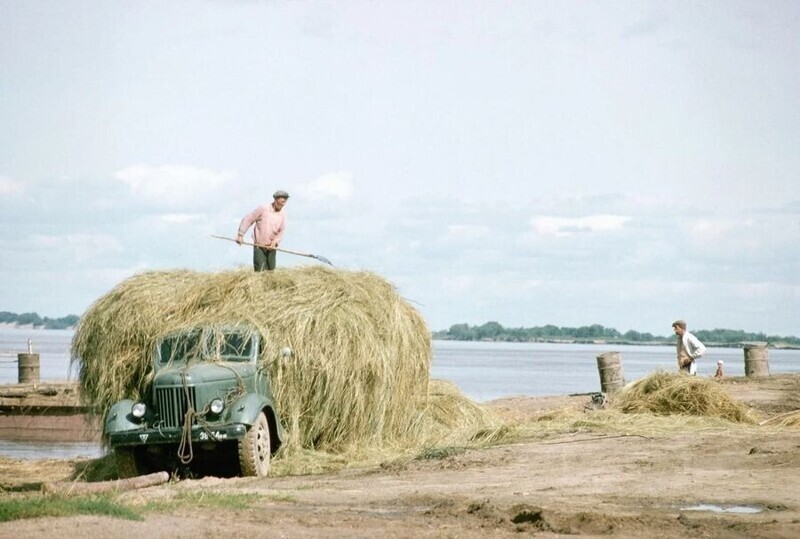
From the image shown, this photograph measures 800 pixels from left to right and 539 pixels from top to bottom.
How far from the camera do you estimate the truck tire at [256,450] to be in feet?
49.2

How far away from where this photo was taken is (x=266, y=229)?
18.7 m

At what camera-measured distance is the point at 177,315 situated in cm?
1684

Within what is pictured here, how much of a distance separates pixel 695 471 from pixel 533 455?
2.68 metres

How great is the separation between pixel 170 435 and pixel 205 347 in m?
1.52

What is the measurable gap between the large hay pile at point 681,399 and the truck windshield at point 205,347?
7.88 metres

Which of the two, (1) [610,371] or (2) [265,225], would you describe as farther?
(1) [610,371]

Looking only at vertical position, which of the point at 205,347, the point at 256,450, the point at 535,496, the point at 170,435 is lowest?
the point at 535,496

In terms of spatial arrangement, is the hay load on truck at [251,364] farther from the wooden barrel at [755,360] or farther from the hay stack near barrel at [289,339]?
the wooden barrel at [755,360]

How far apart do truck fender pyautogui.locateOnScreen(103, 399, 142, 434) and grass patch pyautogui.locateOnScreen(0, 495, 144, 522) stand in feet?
12.1

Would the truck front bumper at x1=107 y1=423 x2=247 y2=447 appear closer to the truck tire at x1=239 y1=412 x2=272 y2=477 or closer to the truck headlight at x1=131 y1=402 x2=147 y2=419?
the truck tire at x1=239 y1=412 x2=272 y2=477

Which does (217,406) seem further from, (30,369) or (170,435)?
(30,369)

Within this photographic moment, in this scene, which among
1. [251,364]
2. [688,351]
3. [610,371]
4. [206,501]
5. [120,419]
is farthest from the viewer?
[610,371]

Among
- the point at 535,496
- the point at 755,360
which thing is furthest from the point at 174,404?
the point at 755,360

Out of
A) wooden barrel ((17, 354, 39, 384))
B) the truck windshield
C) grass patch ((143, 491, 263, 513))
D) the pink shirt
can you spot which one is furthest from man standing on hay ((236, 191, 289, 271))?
wooden barrel ((17, 354, 39, 384))
